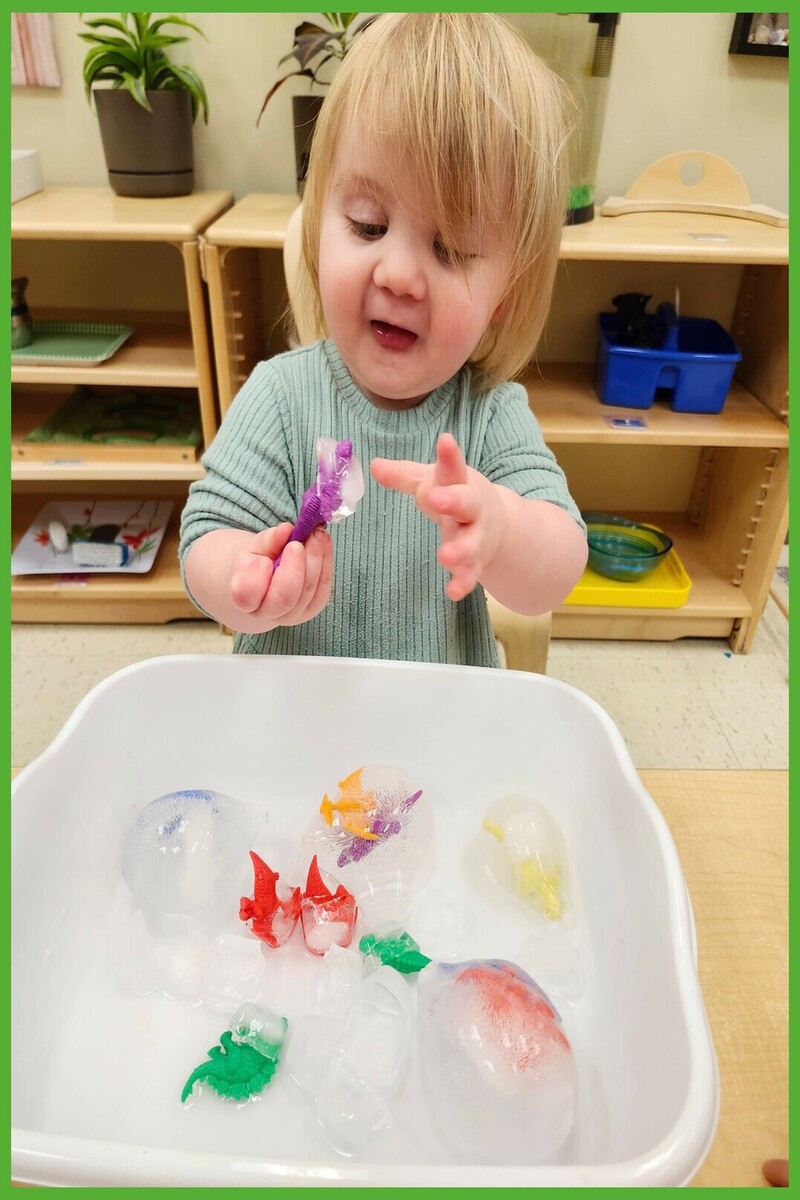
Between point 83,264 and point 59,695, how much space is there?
2.91ft

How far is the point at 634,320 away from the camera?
1.52 m

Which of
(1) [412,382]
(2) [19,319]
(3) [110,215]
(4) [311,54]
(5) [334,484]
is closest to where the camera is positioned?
(5) [334,484]

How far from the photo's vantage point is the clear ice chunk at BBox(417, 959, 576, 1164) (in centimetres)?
39

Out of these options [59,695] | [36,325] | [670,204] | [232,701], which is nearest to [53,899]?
[232,701]

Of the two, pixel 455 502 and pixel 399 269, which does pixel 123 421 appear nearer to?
pixel 399 269

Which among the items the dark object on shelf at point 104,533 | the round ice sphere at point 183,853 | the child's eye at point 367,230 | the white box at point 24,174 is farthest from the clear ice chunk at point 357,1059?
the white box at point 24,174

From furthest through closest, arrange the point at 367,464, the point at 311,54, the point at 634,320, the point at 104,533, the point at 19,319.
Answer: the point at 104,533 → the point at 634,320 → the point at 19,319 → the point at 311,54 → the point at 367,464

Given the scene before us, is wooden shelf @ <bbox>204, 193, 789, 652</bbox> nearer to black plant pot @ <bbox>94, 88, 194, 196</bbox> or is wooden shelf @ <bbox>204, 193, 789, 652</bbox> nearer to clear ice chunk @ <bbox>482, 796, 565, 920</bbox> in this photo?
black plant pot @ <bbox>94, 88, 194, 196</bbox>

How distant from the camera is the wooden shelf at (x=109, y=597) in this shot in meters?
1.57

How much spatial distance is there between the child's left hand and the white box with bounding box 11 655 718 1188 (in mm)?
152

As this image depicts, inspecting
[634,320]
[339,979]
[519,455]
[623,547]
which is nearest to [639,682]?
[623,547]

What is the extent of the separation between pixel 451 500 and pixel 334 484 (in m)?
0.09

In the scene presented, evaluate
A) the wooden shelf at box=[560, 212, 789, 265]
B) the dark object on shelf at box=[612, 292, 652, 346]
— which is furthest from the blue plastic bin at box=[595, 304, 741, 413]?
the wooden shelf at box=[560, 212, 789, 265]

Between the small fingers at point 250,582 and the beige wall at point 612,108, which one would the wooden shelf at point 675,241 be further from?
the small fingers at point 250,582
